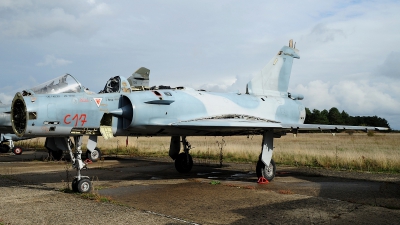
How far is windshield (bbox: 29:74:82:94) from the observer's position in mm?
9078

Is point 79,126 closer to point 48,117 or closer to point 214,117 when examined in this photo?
point 48,117

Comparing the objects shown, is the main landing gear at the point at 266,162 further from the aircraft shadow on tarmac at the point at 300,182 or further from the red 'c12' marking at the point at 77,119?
the red 'c12' marking at the point at 77,119

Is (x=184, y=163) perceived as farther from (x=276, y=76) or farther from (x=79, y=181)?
(x=79, y=181)

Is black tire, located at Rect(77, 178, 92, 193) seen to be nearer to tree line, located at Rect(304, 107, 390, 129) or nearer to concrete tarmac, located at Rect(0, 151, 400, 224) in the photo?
concrete tarmac, located at Rect(0, 151, 400, 224)

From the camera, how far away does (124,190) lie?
9195 millimetres

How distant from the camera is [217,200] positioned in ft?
26.0

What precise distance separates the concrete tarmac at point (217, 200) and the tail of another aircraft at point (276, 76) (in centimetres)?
370

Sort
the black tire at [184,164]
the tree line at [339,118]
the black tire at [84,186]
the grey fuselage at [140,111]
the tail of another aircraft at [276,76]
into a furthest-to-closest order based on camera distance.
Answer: the tree line at [339,118]
the tail of another aircraft at [276,76]
the black tire at [184,164]
the grey fuselage at [140,111]
the black tire at [84,186]

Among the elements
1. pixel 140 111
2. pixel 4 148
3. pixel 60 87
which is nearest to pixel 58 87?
pixel 60 87

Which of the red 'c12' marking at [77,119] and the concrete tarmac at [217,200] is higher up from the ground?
the red 'c12' marking at [77,119]

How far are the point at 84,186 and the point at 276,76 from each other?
9087mm

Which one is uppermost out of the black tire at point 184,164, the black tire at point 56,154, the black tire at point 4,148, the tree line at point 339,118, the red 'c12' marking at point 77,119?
the tree line at point 339,118

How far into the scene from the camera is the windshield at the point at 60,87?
908cm

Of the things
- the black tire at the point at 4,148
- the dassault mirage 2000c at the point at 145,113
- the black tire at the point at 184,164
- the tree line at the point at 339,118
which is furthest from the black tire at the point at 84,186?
the tree line at the point at 339,118
